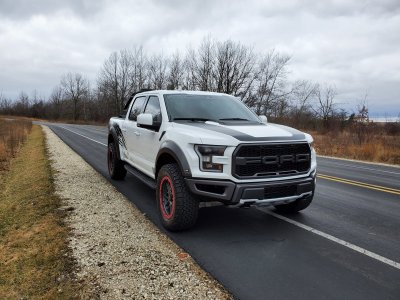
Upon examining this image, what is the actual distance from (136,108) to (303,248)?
14.3 feet

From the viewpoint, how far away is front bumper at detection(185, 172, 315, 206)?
429cm

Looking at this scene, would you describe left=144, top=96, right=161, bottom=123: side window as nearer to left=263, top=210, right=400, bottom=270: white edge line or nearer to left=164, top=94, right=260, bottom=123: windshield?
left=164, top=94, right=260, bottom=123: windshield

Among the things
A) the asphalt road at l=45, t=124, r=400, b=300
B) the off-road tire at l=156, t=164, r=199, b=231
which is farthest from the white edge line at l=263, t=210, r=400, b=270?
the off-road tire at l=156, t=164, r=199, b=231

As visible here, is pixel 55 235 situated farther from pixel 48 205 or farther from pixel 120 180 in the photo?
pixel 120 180

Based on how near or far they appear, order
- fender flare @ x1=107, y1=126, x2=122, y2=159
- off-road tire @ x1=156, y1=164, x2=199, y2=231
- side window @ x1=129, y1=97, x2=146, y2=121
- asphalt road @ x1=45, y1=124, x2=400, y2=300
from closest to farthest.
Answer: asphalt road @ x1=45, y1=124, x2=400, y2=300 → off-road tire @ x1=156, y1=164, x2=199, y2=231 → side window @ x1=129, y1=97, x2=146, y2=121 → fender flare @ x1=107, y1=126, x2=122, y2=159

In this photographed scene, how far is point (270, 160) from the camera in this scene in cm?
449

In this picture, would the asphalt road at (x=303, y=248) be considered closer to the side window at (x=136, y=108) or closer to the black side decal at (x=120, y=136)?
the black side decal at (x=120, y=136)

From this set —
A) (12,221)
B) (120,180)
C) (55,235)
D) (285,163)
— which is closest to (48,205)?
(12,221)

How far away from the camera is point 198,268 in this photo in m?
3.82

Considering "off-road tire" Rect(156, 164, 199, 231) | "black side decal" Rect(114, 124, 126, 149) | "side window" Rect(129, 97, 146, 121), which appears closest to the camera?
"off-road tire" Rect(156, 164, 199, 231)

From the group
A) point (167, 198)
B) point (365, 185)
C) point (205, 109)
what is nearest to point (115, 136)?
point (205, 109)

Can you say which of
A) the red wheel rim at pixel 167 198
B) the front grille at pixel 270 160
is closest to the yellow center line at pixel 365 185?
the front grille at pixel 270 160

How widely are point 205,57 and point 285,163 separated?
41.7 meters

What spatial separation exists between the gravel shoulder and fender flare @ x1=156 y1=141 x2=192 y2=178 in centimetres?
95
